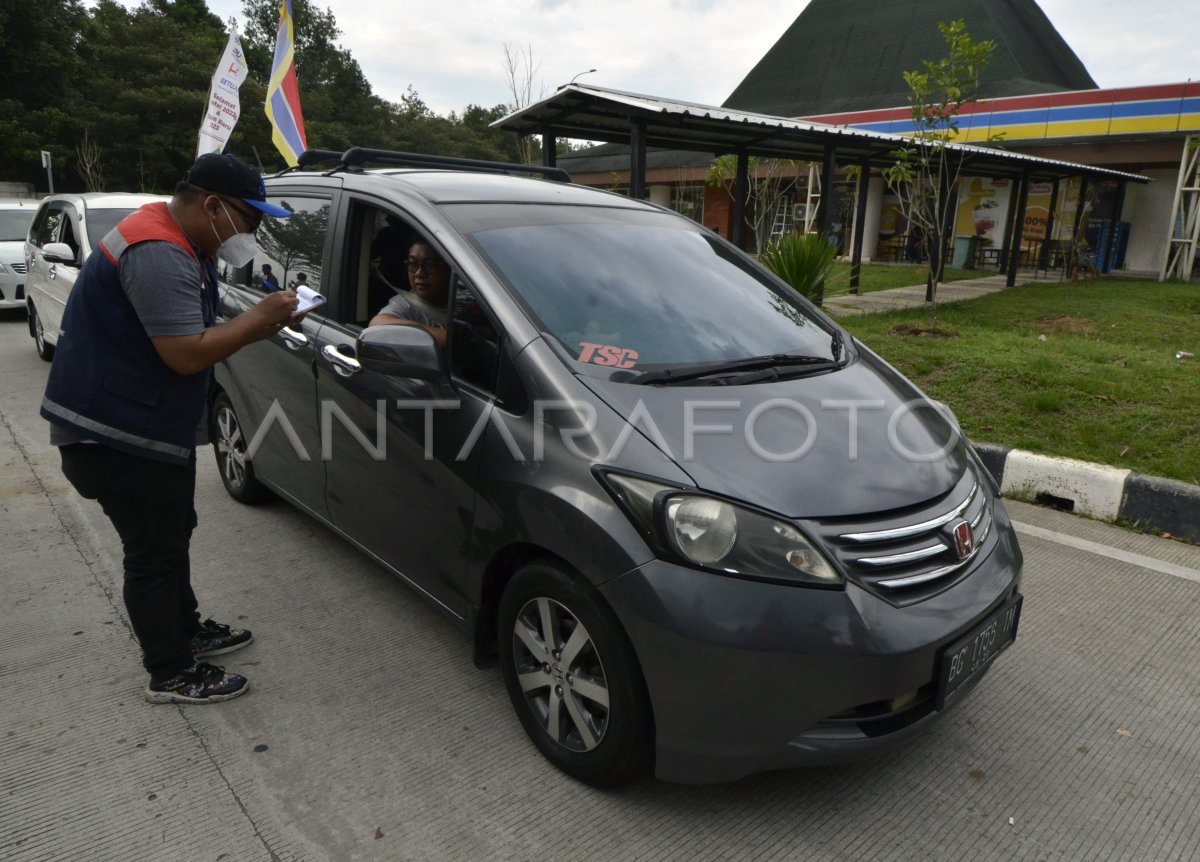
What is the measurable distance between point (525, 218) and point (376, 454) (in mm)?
1043

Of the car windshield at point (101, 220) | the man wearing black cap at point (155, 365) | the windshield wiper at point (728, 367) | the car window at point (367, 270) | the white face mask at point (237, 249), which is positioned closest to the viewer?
the man wearing black cap at point (155, 365)

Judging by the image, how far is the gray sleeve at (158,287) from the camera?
2.34m

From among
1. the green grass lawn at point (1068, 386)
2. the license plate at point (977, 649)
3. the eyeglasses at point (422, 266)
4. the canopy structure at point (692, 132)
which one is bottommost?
the green grass lawn at point (1068, 386)

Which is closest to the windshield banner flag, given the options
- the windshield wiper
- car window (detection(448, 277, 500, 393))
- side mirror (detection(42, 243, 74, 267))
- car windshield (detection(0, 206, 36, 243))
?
side mirror (detection(42, 243, 74, 267))

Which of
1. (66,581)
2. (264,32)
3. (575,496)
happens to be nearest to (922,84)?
(575,496)

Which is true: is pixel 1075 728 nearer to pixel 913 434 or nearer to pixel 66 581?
pixel 913 434

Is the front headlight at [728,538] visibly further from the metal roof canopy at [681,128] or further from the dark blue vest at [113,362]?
the metal roof canopy at [681,128]

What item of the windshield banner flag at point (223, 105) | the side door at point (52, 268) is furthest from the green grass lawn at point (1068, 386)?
the windshield banner flag at point (223, 105)

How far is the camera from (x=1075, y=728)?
2.72m

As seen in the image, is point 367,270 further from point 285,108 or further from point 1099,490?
point 285,108

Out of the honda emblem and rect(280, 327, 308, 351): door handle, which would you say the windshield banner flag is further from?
the honda emblem

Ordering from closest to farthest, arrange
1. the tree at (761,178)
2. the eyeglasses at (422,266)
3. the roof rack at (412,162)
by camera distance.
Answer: the eyeglasses at (422,266) → the roof rack at (412,162) → the tree at (761,178)

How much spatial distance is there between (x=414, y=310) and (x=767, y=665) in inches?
71.4

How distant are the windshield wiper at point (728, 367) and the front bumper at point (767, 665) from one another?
664 mm
